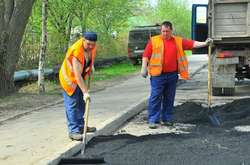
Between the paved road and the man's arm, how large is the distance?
78 centimetres

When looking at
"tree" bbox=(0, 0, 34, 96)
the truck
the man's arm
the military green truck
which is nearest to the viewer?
the man's arm

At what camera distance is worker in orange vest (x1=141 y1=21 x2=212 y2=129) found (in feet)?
34.9

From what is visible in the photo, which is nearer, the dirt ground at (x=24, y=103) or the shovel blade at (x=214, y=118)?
the shovel blade at (x=214, y=118)

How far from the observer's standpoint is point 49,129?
10.3 meters

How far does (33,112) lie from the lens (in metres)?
13.1

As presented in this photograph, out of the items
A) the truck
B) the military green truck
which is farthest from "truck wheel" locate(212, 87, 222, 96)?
the military green truck

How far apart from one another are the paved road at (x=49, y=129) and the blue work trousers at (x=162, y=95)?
2.40 feet

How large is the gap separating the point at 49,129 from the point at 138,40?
27417 millimetres

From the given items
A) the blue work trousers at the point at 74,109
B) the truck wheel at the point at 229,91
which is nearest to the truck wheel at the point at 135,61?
the truck wheel at the point at 229,91

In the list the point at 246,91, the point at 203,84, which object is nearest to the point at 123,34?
the point at 203,84

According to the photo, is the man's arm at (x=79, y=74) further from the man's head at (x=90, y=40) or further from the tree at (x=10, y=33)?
the tree at (x=10, y=33)

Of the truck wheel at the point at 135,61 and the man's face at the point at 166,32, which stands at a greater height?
the man's face at the point at 166,32

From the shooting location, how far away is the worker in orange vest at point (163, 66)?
1064cm

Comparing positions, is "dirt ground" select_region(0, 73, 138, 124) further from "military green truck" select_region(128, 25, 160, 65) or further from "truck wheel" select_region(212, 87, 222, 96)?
"military green truck" select_region(128, 25, 160, 65)
